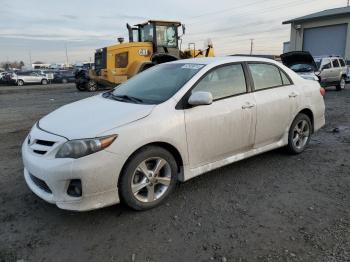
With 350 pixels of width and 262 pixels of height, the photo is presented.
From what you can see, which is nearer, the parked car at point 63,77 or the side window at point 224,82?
the side window at point 224,82

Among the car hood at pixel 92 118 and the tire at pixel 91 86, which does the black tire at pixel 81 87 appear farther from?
the car hood at pixel 92 118

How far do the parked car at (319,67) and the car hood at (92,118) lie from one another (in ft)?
42.5

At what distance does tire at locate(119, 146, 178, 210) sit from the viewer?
3502mm

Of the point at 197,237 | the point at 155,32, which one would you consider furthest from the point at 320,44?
the point at 197,237

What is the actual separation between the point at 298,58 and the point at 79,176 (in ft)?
48.8

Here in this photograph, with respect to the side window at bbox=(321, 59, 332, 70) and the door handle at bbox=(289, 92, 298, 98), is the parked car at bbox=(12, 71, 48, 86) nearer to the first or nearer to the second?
the side window at bbox=(321, 59, 332, 70)

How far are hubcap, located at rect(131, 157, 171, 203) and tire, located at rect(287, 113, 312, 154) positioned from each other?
2.39 m

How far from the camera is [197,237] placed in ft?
10.5

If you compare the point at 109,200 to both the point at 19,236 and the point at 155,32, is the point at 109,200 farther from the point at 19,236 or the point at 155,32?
the point at 155,32

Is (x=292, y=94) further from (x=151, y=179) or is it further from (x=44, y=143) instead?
(x=44, y=143)

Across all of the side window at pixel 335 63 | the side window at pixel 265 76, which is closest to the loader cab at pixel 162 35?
the side window at pixel 335 63

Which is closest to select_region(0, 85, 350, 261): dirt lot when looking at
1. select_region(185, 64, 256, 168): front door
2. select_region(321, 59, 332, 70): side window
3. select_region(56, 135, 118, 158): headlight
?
select_region(185, 64, 256, 168): front door

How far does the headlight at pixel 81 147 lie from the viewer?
3260 millimetres

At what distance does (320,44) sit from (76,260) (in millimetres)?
32263
